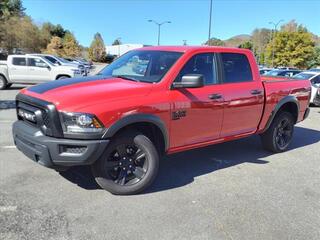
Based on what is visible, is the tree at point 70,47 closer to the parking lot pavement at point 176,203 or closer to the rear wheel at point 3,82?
the rear wheel at point 3,82

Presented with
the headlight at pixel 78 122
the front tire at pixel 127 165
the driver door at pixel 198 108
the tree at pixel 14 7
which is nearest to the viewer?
the headlight at pixel 78 122

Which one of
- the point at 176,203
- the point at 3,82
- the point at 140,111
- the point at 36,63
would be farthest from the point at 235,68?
the point at 3,82

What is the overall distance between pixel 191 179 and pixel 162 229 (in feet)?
5.09

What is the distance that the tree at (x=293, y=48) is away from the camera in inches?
2122

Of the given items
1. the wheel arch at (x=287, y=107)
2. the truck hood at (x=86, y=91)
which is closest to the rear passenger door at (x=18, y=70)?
the truck hood at (x=86, y=91)

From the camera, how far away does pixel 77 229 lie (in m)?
3.50

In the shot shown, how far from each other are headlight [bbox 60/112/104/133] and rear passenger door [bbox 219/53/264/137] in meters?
2.16

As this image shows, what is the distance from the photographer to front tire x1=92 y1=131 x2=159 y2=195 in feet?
13.8

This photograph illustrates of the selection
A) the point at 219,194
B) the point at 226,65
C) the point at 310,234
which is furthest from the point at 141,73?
the point at 310,234

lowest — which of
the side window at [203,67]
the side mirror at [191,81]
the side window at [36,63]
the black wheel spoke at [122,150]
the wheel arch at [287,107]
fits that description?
the black wheel spoke at [122,150]

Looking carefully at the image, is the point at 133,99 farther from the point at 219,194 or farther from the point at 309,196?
the point at 309,196

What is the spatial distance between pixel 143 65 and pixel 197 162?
1.89 metres

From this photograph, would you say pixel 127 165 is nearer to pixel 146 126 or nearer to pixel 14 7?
pixel 146 126

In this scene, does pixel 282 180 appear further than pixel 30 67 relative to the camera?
No
